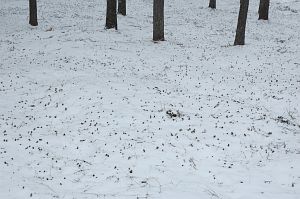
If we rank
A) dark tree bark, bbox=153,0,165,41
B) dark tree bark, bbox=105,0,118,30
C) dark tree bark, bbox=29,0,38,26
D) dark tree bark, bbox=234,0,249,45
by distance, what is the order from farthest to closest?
dark tree bark, bbox=29,0,38,26 < dark tree bark, bbox=105,0,118,30 < dark tree bark, bbox=153,0,165,41 < dark tree bark, bbox=234,0,249,45

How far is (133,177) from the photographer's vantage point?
10531 millimetres

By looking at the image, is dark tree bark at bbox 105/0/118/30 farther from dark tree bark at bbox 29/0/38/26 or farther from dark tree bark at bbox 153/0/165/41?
dark tree bark at bbox 29/0/38/26

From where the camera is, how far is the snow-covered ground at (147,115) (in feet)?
33.9

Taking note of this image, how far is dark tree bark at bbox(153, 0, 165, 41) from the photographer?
24609 mm

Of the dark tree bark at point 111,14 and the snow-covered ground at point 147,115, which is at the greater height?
the dark tree bark at point 111,14

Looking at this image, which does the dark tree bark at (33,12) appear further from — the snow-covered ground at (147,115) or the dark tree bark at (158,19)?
the dark tree bark at (158,19)

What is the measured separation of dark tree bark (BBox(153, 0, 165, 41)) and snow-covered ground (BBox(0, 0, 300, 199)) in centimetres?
77

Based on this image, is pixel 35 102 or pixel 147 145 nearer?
pixel 147 145

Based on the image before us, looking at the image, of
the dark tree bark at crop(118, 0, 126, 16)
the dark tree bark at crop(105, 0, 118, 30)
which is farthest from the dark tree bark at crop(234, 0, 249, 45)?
the dark tree bark at crop(118, 0, 126, 16)

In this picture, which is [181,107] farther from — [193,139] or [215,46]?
[215,46]

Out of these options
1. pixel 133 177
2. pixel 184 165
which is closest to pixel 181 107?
pixel 184 165

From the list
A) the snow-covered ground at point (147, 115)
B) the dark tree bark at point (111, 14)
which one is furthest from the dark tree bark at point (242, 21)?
the dark tree bark at point (111, 14)

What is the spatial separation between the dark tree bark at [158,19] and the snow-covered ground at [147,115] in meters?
0.77

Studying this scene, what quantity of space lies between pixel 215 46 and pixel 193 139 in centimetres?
1368
